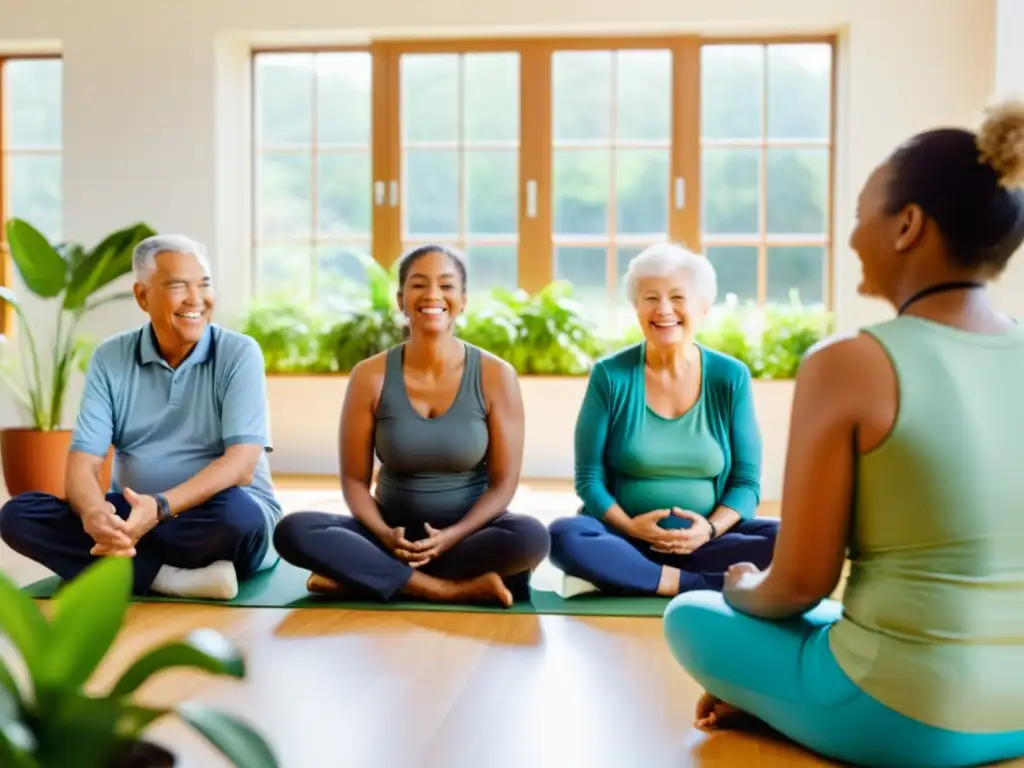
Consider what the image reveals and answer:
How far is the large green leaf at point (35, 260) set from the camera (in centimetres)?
550

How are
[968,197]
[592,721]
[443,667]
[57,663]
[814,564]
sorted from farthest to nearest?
[443,667]
[592,721]
[814,564]
[968,197]
[57,663]

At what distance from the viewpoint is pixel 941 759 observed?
191 centimetres

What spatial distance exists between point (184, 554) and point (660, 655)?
1388 mm

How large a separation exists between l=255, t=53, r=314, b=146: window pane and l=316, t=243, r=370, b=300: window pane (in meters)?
0.66

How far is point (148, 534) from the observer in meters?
3.39

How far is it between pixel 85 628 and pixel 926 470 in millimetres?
1228

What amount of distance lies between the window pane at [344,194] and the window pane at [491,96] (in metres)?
0.67

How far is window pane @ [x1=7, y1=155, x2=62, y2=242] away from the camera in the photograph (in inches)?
283

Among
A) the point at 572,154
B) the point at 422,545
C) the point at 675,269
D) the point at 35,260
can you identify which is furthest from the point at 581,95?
the point at 422,545

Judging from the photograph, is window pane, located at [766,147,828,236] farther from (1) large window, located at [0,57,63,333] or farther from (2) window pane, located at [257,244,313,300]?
(1) large window, located at [0,57,63,333]

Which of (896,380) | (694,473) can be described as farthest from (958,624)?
(694,473)

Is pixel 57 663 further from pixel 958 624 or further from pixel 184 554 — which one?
pixel 184 554

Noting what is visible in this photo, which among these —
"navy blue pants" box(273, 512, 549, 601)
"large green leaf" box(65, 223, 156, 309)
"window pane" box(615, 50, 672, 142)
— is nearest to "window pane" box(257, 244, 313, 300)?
"large green leaf" box(65, 223, 156, 309)

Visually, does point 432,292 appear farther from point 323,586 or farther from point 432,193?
point 432,193
